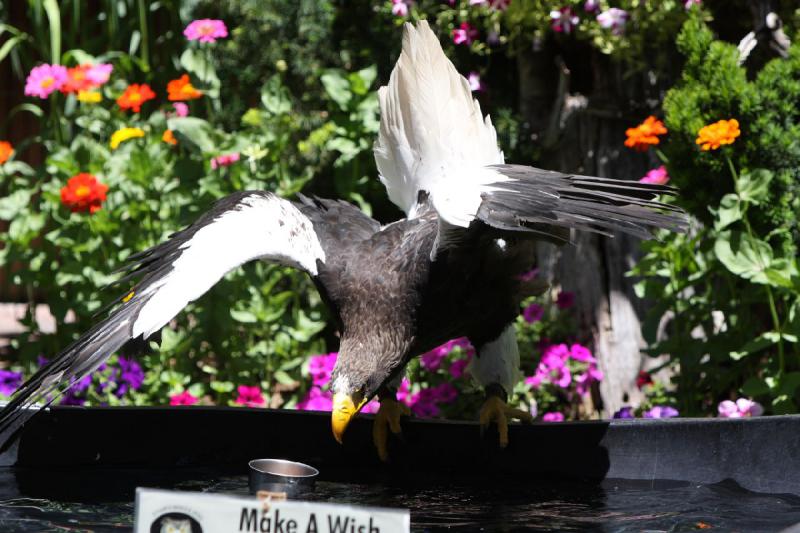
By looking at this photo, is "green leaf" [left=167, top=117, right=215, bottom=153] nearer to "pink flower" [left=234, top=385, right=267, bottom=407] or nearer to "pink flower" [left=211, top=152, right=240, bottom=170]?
"pink flower" [left=211, top=152, right=240, bottom=170]

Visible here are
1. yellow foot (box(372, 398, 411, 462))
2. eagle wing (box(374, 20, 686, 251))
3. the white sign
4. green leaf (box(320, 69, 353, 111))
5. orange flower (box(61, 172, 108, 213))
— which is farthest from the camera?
green leaf (box(320, 69, 353, 111))

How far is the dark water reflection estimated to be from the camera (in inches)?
88.5

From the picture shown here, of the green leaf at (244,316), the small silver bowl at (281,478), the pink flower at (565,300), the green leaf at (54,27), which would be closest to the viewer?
the small silver bowl at (281,478)

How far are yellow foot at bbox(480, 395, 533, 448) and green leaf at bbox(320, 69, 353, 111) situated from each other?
161 centimetres

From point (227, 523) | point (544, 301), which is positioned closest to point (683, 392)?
point (544, 301)

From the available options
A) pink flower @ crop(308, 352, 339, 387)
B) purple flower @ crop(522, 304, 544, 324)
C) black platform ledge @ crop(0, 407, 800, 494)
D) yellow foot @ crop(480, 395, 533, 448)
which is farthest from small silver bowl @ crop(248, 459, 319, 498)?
purple flower @ crop(522, 304, 544, 324)

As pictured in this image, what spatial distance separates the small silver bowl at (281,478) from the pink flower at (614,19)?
7.78 ft

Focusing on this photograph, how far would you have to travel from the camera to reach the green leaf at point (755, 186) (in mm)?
3332

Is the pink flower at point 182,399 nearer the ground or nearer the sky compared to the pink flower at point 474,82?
nearer the ground

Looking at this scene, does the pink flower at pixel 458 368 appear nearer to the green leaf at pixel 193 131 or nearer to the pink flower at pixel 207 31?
the green leaf at pixel 193 131

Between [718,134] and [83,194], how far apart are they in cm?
232

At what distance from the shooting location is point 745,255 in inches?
132

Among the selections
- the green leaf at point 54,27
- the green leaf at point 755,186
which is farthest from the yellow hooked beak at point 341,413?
the green leaf at point 54,27

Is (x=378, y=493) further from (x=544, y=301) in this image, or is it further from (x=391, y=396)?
(x=544, y=301)
